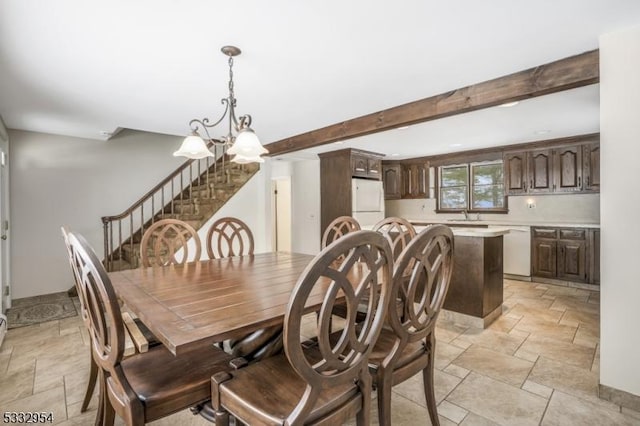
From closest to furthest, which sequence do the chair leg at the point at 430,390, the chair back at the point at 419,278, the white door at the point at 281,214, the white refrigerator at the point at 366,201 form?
the chair back at the point at 419,278, the chair leg at the point at 430,390, the white refrigerator at the point at 366,201, the white door at the point at 281,214

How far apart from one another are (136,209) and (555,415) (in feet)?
17.6

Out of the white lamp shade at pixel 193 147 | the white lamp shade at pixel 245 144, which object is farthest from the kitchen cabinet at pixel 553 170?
the white lamp shade at pixel 193 147

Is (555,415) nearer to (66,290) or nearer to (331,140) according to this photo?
(331,140)

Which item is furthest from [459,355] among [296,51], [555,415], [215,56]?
[215,56]

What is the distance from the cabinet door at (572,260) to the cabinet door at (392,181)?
285 centimetres

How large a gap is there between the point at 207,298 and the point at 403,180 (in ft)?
18.6

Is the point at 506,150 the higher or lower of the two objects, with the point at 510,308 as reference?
higher

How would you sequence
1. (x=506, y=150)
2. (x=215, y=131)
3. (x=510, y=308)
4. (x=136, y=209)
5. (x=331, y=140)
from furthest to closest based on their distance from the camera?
1. (x=506, y=150)
2. (x=136, y=209)
3. (x=215, y=131)
4. (x=331, y=140)
5. (x=510, y=308)

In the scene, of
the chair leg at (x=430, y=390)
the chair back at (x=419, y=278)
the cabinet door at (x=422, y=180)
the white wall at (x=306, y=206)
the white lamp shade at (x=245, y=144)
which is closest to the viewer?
the chair back at (x=419, y=278)

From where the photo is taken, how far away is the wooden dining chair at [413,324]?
4.38 feet

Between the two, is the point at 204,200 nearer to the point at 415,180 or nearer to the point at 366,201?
the point at 366,201

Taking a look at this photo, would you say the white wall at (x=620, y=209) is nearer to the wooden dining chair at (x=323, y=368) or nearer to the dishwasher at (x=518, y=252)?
the wooden dining chair at (x=323, y=368)

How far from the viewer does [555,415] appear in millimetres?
1813

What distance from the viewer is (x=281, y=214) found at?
7.30 metres
